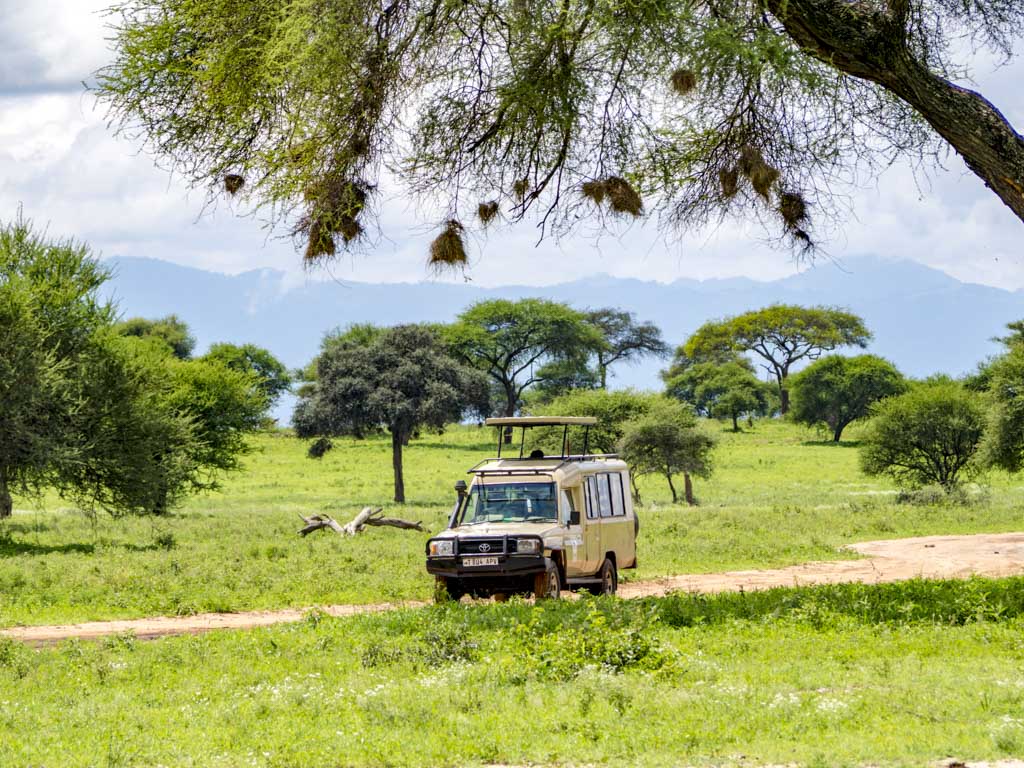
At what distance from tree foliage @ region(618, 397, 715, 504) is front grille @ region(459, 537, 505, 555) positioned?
107 ft

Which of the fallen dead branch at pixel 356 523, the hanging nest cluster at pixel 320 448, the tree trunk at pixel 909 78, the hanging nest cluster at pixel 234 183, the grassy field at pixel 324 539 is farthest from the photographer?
the hanging nest cluster at pixel 320 448

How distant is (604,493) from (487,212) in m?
6.03

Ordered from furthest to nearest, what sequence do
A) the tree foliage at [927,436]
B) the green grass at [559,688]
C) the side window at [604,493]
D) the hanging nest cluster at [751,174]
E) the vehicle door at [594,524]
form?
the tree foliage at [927,436] < the side window at [604,493] < the vehicle door at [594,524] < the hanging nest cluster at [751,174] < the green grass at [559,688]

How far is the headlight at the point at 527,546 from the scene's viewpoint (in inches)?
599

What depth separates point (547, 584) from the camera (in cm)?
1536

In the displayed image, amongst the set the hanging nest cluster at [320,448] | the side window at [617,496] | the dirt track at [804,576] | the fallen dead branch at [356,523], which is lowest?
the dirt track at [804,576]

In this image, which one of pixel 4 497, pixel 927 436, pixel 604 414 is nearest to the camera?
pixel 4 497

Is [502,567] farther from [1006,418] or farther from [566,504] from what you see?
[1006,418]

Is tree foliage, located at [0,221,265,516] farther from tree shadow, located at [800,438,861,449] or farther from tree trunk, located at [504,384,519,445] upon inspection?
tree shadow, located at [800,438,861,449]

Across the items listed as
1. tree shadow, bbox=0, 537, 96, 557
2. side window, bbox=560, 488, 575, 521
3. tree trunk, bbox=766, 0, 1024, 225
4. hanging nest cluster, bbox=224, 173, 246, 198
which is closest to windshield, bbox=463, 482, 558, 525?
side window, bbox=560, 488, 575, 521

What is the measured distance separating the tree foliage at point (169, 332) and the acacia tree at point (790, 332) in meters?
49.1

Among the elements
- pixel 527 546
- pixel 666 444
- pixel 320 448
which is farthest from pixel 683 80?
pixel 320 448

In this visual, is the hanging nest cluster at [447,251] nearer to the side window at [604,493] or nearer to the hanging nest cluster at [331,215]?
the hanging nest cluster at [331,215]

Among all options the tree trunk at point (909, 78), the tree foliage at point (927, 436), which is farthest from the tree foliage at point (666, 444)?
the tree trunk at point (909, 78)
